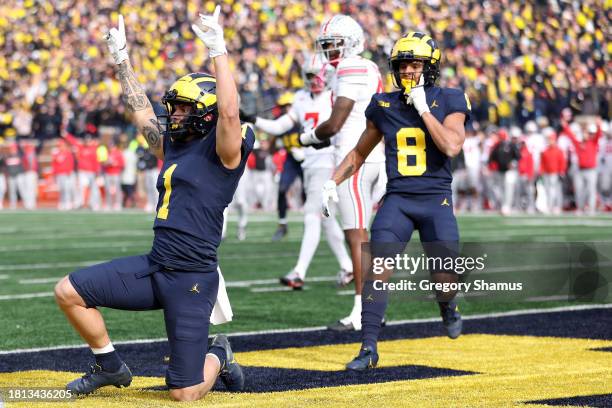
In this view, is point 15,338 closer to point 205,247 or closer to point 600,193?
point 205,247

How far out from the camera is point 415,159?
6.49m

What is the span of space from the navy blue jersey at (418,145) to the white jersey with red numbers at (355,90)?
1220 mm

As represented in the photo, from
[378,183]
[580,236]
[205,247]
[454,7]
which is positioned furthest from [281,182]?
[454,7]

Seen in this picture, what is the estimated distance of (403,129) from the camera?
21.3 feet

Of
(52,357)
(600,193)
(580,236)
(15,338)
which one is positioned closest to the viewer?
(52,357)

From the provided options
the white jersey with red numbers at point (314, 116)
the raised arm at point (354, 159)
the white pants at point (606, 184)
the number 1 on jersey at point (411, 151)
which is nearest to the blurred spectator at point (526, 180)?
the white pants at point (606, 184)

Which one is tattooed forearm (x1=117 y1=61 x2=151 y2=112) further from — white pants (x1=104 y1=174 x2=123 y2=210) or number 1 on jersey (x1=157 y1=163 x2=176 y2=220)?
white pants (x1=104 y1=174 x2=123 y2=210)

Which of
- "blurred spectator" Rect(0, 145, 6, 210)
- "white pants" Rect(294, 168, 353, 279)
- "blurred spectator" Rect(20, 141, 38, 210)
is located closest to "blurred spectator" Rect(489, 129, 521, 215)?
"blurred spectator" Rect(20, 141, 38, 210)

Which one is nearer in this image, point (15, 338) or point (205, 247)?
point (205, 247)

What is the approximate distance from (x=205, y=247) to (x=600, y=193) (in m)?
21.7

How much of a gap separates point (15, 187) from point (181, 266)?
27.8 meters

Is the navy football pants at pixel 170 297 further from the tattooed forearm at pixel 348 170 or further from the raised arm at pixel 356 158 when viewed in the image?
the tattooed forearm at pixel 348 170

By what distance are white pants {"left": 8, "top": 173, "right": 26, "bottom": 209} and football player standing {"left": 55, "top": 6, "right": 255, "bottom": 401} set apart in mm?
27022

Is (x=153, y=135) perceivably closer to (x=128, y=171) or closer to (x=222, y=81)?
(x=222, y=81)
